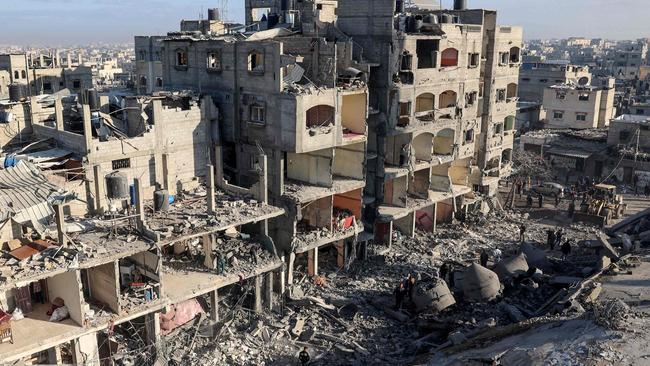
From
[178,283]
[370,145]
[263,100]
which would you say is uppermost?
[263,100]

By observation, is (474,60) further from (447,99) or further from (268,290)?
(268,290)

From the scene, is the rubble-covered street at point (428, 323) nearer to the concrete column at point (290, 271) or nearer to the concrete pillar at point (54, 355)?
the concrete column at point (290, 271)

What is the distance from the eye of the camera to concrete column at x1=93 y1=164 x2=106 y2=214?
27.3 meters

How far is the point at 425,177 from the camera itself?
41625 millimetres

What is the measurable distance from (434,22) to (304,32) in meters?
9.24

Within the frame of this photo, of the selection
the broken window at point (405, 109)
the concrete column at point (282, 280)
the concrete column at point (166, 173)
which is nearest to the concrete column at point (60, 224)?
the concrete column at point (166, 173)

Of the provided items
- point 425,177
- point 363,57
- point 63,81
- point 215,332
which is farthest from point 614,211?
point 63,81

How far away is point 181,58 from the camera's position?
1389 inches

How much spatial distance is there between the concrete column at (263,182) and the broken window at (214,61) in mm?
7259

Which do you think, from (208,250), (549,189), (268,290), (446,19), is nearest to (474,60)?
(446,19)

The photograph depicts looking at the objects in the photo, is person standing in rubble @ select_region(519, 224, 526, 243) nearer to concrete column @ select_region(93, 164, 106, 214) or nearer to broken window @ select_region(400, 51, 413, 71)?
broken window @ select_region(400, 51, 413, 71)

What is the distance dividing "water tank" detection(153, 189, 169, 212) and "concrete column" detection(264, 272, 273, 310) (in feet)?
20.8

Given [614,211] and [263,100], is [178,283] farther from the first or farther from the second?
[614,211]

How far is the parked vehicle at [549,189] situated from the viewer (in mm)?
52219
